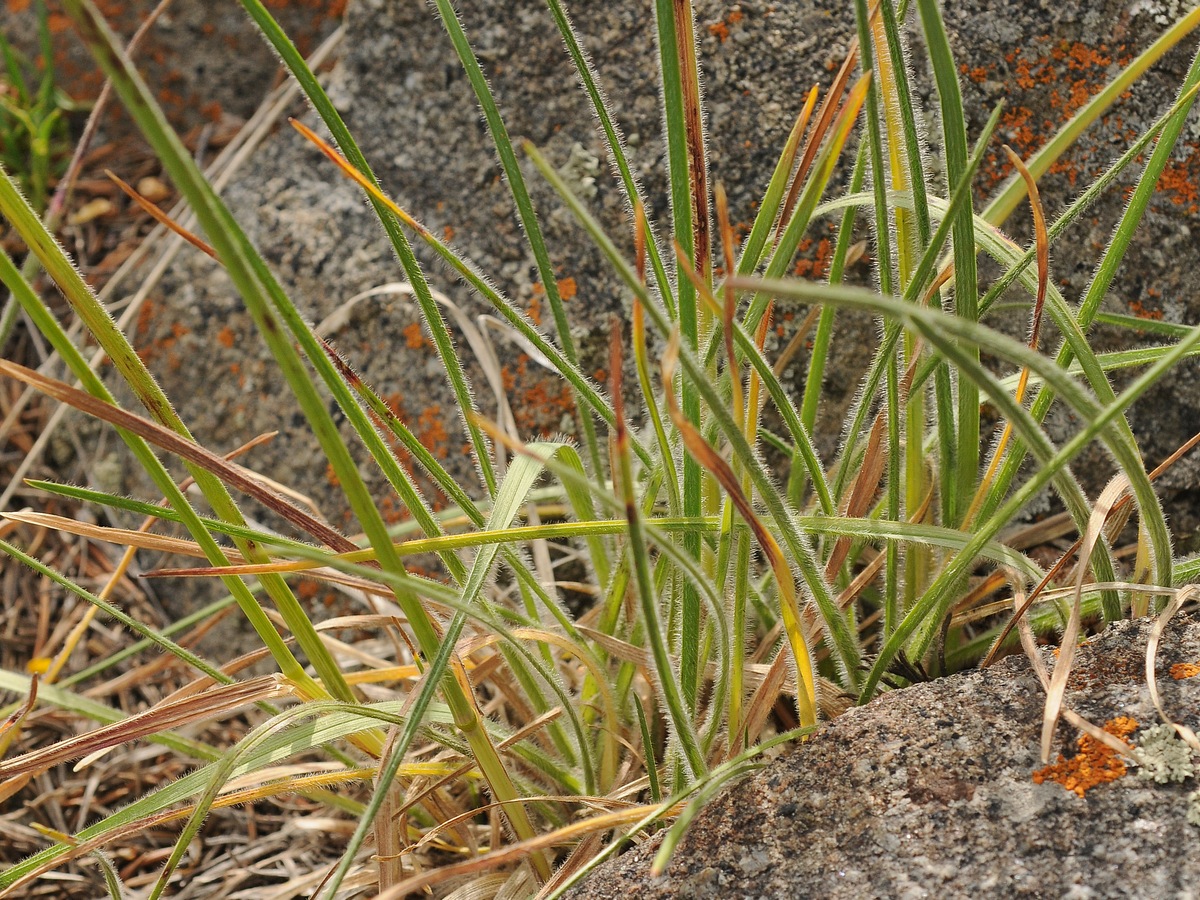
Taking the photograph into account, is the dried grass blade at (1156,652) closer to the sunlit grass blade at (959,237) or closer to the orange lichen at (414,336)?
the sunlit grass blade at (959,237)

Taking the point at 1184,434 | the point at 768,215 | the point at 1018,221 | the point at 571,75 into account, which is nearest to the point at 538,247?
the point at 768,215

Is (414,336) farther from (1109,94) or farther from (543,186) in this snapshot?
(1109,94)

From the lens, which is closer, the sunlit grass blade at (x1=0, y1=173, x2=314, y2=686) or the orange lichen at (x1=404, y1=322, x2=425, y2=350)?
the sunlit grass blade at (x1=0, y1=173, x2=314, y2=686)

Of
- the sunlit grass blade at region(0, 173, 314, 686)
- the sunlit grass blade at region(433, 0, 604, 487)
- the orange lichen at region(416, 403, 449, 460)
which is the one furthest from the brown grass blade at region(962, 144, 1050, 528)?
the orange lichen at region(416, 403, 449, 460)

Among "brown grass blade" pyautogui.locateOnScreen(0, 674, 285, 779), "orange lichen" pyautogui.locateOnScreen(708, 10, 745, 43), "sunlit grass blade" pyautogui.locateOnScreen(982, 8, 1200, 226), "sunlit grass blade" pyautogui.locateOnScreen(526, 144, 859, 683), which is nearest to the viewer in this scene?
"sunlit grass blade" pyautogui.locateOnScreen(526, 144, 859, 683)

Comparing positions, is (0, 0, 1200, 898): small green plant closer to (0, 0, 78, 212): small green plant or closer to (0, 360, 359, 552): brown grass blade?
(0, 360, 359, 552): brown grass blade

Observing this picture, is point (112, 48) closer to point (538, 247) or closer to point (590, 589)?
point (538, 247)
